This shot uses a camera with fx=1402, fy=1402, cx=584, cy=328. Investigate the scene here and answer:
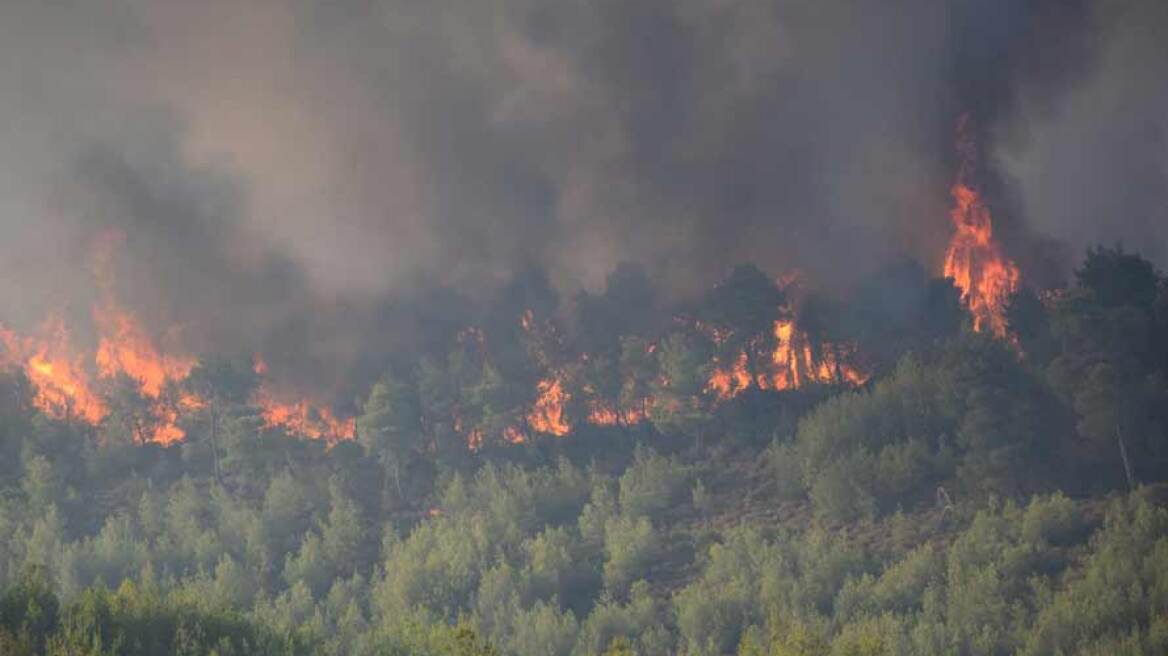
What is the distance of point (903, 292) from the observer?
162750mm

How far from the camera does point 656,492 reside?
136m

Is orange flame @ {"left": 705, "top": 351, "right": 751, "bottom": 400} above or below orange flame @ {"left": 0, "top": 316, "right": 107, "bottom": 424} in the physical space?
below

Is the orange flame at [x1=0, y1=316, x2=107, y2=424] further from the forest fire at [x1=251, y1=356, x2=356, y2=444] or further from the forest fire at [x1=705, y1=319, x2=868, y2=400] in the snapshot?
the forest fire at [x1=705, y1=319, x2=868, y2=400]

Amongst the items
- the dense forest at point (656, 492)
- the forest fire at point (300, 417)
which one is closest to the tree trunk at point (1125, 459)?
the dense forest at point (656, 492)

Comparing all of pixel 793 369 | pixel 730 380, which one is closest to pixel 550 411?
pixel 730 380

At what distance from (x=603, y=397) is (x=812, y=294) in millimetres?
27202

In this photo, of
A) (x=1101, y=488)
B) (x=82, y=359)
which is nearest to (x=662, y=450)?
(x=1101, y=488)

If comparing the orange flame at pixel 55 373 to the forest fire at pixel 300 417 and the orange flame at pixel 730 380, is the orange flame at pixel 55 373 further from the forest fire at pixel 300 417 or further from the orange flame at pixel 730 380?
the orange flame at pixel 730 380

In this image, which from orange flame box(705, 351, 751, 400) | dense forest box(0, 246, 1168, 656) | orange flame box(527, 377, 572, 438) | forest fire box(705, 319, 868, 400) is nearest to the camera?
dense forest box(0, 246, 1168, 656)

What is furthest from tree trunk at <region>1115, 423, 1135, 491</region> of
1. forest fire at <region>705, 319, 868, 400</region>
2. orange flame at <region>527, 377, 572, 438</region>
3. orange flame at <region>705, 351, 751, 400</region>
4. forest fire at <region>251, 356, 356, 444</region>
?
forest fire at <region>251, 356, 356, 444</region>

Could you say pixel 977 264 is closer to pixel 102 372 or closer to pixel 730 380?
pixel 730 380

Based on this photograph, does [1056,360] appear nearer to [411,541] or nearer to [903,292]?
[903,292]

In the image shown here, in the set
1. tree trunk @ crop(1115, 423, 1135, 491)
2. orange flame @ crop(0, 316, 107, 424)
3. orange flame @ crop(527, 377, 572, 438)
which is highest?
orange flame @ crop(0, 316, 107, 424)

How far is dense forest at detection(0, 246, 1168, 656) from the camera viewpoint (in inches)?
3890
